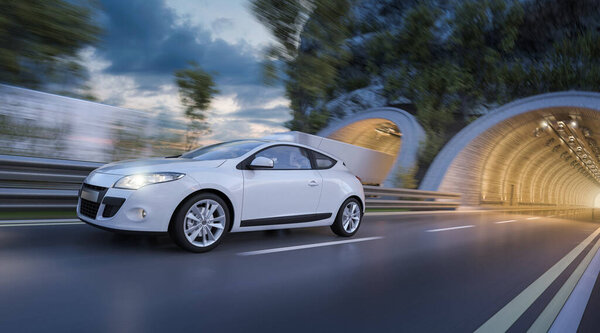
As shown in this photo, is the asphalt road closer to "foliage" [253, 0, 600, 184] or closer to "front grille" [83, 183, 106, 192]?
"front grille" [83, 183, 106, 192]

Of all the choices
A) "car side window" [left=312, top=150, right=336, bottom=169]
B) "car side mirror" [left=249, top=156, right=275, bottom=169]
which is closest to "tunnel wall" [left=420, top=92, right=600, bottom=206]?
"car side window" [left=312, top=150, right=336, bottom=169]

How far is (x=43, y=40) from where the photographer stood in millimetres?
9281

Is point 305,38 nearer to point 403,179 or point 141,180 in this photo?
point 403,179

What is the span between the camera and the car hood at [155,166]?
4.82 meters

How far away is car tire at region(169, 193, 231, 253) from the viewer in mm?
4828

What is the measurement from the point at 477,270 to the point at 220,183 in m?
3.34

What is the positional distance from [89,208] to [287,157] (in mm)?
2687

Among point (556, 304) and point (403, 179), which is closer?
point (556, 304)

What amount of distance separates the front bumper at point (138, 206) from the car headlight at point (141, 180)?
0.16ft

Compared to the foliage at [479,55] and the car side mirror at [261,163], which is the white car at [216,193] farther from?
the foliage at [479,55]

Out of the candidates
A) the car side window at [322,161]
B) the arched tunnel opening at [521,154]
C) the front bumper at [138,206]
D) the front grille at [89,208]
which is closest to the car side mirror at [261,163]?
the front bumper at [138,206]

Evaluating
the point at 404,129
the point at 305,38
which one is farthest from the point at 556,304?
the point at 404,129

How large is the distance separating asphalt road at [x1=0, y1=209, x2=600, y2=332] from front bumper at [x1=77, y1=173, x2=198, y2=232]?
0.33 m

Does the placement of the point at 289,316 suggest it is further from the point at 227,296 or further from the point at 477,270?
the point at 477,270
